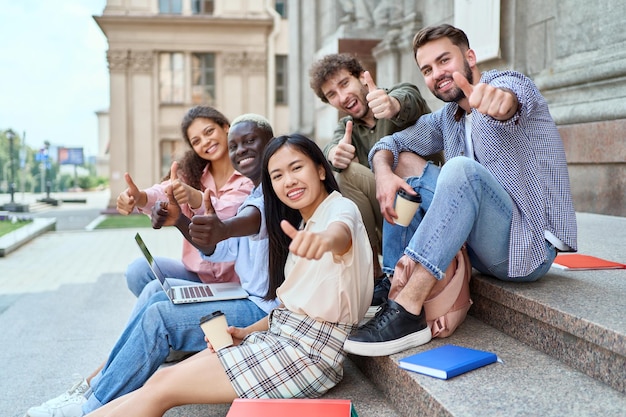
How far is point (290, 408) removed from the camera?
214 centimetres

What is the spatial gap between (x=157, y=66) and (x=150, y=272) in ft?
80.0

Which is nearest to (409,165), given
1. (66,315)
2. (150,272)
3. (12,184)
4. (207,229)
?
(207,229)

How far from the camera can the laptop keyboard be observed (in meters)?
2.95

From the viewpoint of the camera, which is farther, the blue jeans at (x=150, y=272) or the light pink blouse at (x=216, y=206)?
the blue jeans at (x=150, y=272)

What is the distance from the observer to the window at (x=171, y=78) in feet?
87.7

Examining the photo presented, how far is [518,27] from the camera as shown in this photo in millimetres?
6195

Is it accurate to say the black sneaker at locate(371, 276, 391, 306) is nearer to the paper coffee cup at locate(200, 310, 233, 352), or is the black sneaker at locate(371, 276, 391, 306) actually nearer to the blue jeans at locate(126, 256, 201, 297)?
the paper coffee cup at locate(200, 310, 233, 352)

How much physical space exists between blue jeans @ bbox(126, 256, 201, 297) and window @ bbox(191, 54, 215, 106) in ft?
78.0

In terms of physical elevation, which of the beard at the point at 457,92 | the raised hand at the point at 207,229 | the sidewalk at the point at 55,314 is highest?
the beard at the point at 457,92

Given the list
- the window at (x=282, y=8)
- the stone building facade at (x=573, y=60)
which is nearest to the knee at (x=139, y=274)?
the stone building facade at (x=573, y=60)

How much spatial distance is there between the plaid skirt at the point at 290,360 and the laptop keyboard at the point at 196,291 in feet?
2.00

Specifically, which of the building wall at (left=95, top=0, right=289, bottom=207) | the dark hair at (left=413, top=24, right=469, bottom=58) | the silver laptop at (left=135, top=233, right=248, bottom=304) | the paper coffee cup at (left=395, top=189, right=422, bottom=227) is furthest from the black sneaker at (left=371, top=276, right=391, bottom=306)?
the building wall at (left=95, top=0, right=289, bottom=207)

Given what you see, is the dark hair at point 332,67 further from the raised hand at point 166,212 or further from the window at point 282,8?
the window at point 282,8

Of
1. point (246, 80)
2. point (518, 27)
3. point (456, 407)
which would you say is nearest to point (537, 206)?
point (456, 407)
